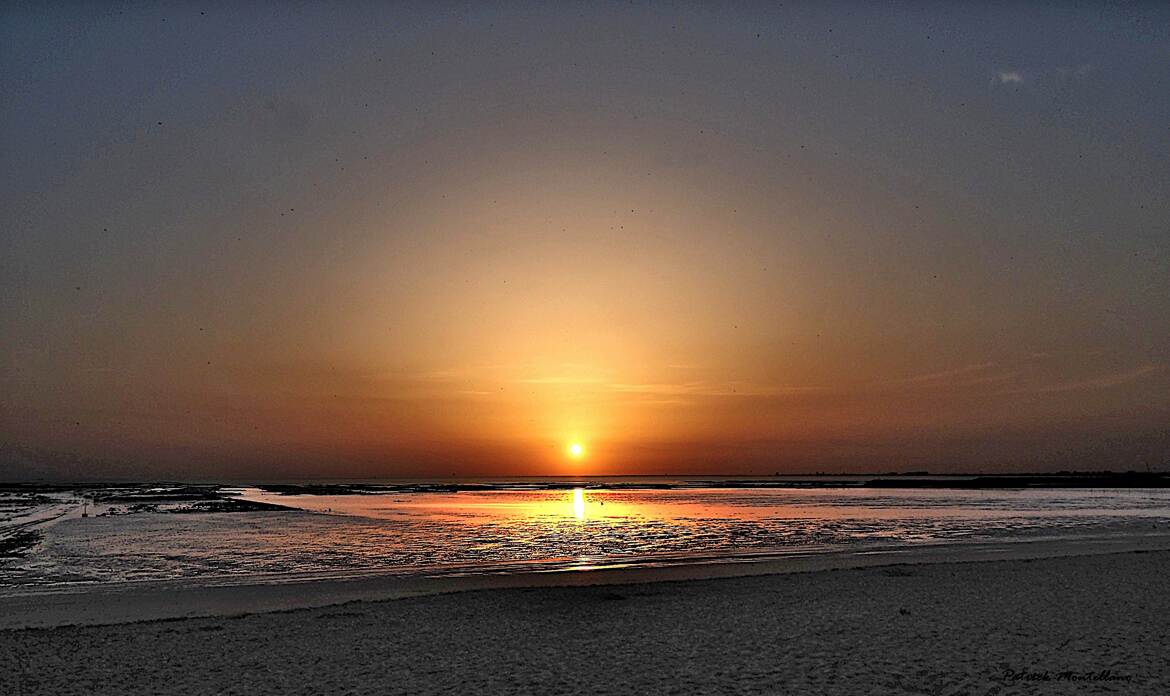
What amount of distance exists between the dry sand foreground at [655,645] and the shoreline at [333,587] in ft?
6.22

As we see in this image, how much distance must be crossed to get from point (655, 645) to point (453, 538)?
27.5 metres

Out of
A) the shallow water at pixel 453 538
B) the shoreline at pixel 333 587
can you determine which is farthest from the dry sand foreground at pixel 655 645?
the shallow water at pixel 453 538

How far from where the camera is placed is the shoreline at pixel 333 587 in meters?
19.9

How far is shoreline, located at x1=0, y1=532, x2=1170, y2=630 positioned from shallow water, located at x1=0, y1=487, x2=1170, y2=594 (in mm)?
1498

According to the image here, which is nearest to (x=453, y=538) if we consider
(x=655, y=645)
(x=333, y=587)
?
(x=333, y=587)

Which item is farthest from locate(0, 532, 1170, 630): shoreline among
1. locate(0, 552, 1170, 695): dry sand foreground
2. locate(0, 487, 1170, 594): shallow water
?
locate(0, 552, 1170, 695): dry sand foreground

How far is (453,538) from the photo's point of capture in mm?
41219

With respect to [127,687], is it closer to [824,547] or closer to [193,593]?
[193,593]

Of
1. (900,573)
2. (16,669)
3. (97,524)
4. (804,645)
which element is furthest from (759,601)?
(97,524)

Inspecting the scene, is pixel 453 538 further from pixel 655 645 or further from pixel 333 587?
pixel 655 645

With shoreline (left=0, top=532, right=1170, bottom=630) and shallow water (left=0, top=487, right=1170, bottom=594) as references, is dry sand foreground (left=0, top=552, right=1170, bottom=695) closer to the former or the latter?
shoreline (left=0, top=532, right=1170, bottom=630)

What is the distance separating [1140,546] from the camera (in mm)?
33656

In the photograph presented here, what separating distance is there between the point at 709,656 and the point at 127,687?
9.85 meters

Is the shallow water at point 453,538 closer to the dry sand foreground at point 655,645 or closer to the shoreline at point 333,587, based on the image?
the shoreline at point 333,587
